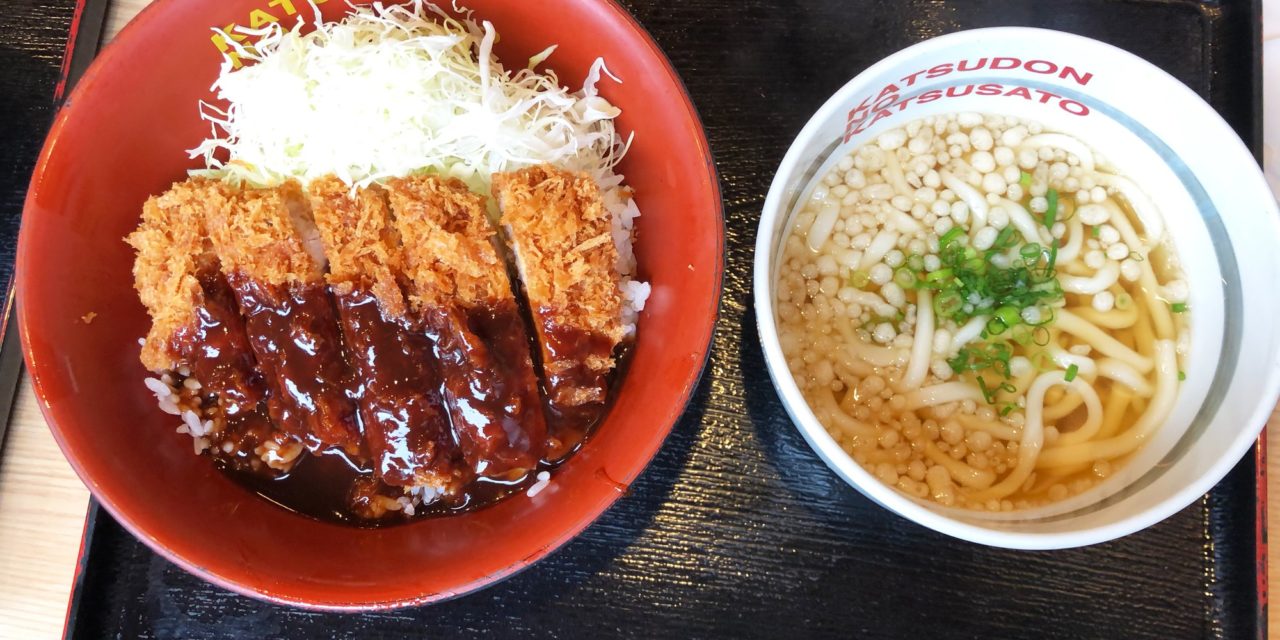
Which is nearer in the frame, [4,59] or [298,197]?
[298,197]

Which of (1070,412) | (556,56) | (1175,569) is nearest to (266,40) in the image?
(556,56)

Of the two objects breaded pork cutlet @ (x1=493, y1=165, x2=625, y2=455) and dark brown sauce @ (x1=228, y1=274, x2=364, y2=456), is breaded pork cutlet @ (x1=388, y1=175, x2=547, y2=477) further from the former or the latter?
dark brown sauce @ (x1=228, y1=274, x2=364, y2=456)

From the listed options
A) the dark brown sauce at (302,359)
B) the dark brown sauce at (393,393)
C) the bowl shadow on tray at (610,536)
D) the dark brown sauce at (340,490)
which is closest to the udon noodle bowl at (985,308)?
the bowl shadow on tray at (610,536)

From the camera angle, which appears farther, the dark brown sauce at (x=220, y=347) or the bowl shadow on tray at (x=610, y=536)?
the bowl shadow on tray at (x=610, y=536)

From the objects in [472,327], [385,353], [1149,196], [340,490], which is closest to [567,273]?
[472,327]

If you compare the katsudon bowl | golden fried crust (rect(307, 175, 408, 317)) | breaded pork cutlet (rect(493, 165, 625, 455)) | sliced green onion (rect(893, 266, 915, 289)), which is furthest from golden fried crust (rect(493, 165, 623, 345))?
sliced green onion (rect(893, 266, 915, 289))

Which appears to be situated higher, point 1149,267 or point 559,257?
point 1149,267

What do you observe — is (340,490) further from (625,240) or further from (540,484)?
(625,240)

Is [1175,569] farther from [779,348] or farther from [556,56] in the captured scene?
[556,56]

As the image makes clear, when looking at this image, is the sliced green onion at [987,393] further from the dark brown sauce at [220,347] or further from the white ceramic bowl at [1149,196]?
the dark brown sauce at [220,347]
